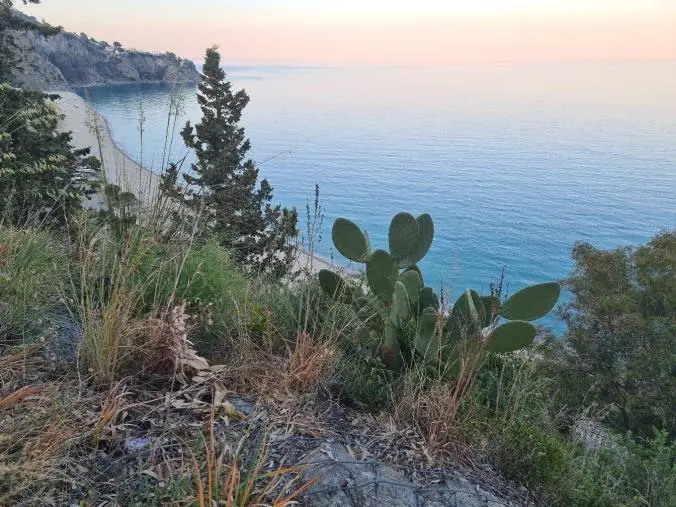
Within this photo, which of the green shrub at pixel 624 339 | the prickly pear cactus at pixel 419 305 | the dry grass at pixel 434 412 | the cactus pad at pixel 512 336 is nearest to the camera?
the dry grass at pixel 434 412

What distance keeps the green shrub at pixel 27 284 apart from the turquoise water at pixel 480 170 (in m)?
1.50

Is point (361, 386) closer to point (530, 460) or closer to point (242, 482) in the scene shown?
point (530, 460)

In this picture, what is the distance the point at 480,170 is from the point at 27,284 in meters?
61.6

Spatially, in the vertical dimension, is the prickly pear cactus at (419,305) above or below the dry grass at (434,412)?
above

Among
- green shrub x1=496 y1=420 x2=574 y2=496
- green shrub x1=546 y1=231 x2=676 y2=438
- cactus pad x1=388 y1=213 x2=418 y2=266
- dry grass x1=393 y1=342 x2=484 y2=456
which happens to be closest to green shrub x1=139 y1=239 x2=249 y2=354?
dry grass x1=393 y1=342 x2=484 y2=456

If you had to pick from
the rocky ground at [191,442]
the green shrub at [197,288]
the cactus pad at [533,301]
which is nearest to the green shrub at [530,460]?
the rocky ground at [191,442]

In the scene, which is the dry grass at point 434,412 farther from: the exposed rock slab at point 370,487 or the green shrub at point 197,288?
the green shrub at point 197,288

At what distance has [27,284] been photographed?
353cm

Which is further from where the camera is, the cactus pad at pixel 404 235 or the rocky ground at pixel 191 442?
the cactus pad at pixel 404 235

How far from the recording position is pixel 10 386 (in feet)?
9.02

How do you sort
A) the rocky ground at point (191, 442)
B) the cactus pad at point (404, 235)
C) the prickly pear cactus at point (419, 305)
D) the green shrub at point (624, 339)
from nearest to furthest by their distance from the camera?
1. the rocky ground at point (191, 442)
2. the prickly pear cactus at point (419, 305)
3. the cactus pad at point (404, 235)
4. the green shrub at point (624, 339)

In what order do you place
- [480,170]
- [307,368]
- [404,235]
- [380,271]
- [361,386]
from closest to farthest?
1. [307,368]
2. [361,386]
3. [380,271]
4. [404,235]
5. [480,170]

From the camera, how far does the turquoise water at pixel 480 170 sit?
40.4 m

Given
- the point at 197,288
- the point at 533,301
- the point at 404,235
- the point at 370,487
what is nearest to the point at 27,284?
the point at 197,288
